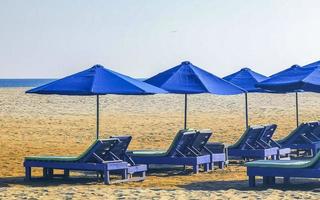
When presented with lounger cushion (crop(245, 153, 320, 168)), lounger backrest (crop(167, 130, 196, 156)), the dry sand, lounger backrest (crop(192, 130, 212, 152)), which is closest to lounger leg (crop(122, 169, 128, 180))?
the dry sand

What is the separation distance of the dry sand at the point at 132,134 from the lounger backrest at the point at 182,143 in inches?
17.0

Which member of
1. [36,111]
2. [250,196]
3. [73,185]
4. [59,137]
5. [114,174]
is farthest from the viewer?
[36,111]

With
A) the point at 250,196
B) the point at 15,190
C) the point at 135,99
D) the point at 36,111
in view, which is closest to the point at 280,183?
the point at 250,196

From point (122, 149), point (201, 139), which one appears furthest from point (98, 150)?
point (201, 139)

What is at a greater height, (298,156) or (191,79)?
(191,79)

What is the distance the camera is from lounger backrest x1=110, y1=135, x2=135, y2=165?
12430mm

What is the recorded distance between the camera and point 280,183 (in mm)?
12039

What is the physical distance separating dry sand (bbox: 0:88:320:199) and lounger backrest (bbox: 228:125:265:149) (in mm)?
612

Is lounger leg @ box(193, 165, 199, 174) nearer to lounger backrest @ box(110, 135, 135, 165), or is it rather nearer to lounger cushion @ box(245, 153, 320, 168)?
lounger backrest @ box(110, 135, 135, 165)

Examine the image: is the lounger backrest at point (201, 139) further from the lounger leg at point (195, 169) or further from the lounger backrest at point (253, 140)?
the lounger backrest at point (253, 140)

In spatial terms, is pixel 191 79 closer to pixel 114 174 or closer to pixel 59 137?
pixel 114 174

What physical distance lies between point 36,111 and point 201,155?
2358 centimetres

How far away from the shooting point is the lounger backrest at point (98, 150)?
11949 millimetres

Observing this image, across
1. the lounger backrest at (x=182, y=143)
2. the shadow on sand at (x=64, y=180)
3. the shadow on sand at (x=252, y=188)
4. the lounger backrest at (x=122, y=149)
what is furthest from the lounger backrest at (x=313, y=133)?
the lounger backrest at (x=122, y=149)
